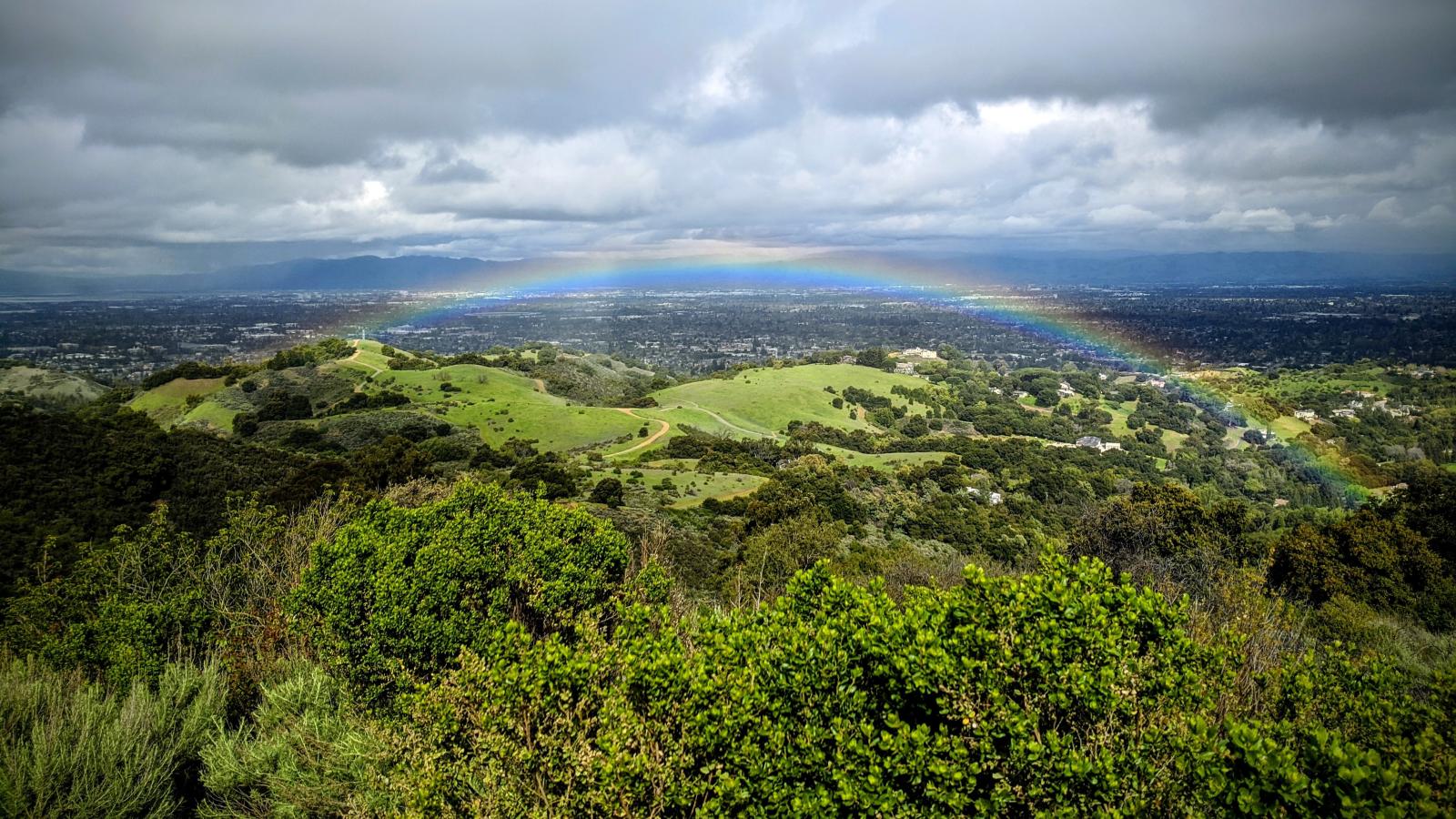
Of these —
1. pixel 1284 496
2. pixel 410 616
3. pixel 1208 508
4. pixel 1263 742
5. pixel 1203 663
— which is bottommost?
pixel 1284 496

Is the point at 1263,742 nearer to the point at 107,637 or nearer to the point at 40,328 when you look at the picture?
the point at 107,637

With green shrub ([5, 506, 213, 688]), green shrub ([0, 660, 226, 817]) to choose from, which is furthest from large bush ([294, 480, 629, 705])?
green shrub ([5, 506, 213, 688])

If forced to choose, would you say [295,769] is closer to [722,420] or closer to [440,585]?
[440,585]

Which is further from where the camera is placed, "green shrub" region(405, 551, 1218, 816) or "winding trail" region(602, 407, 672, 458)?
"winding trail" region(602, 407, 672, 458)

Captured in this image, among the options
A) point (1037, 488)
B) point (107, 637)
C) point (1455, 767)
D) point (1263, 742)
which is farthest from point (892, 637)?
point (1037, 488)

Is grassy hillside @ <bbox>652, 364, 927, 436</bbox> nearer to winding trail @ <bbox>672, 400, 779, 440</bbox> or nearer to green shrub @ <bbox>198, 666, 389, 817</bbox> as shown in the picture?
winding trail @ <bbox>672, 400, 779, 440</bbox>
